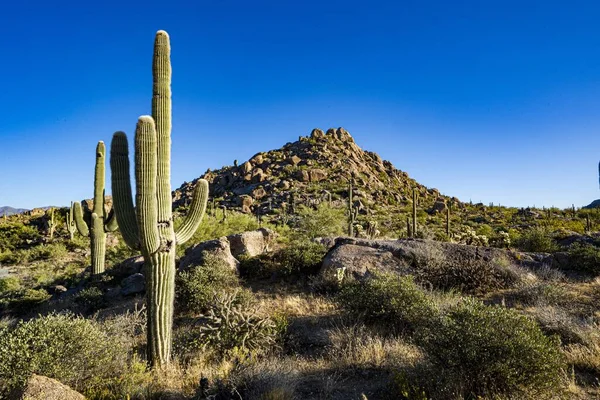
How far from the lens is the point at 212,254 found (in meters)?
10.5

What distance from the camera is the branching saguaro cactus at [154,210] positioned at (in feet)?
17.6

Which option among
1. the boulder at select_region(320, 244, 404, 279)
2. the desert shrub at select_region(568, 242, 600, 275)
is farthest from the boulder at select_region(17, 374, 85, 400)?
the desert shrub at select_region(568, 242, 600, 275)

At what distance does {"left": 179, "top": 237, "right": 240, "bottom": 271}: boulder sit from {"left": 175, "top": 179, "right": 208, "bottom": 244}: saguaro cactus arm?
12.2 ft

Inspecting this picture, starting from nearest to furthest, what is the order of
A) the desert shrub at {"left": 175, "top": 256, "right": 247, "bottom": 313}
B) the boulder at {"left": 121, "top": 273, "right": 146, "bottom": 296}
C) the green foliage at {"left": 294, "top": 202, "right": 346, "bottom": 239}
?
the desert shrub at {"left": 175, "top": 256, "right": 247, "bottom": 313}, the boulder at {"left": 121, "top": 273, "right": 146, "bottom": 296}, the green foliage at {"left": 294, "top": 202, "right": 346, "bottom": 239}

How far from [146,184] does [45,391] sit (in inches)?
112

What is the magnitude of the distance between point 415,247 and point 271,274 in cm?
438

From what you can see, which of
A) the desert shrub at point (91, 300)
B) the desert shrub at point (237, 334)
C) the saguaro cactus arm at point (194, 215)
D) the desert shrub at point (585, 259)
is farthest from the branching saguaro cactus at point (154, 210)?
the desert shrub at point (585, 259)

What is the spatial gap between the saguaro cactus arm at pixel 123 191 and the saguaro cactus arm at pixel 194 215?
0.74 m

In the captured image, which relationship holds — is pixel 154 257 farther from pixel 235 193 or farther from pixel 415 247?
pixel 235 193

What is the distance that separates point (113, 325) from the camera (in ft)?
20.4

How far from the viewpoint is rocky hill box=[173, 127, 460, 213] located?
38.6m

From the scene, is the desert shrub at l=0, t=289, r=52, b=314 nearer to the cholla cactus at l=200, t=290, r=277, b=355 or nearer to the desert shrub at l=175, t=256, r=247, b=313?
the desert shrub at l=175, t=256, r=247, b=313

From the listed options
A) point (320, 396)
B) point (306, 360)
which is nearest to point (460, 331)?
point (320, 396)

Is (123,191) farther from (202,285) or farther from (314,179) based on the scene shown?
(314,179)
